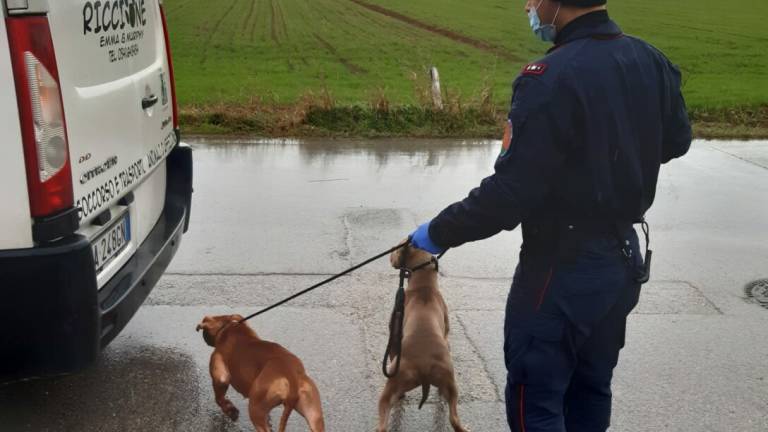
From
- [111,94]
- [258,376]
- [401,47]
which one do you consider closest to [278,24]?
[401,47]

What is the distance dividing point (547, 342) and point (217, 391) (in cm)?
155

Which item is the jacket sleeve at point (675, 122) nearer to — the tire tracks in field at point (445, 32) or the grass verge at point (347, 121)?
the grass verge at point (347, 121)

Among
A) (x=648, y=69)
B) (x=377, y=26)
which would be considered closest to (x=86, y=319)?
(x=648, y=69)

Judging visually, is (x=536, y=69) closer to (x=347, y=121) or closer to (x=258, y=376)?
(x=258, y=376)

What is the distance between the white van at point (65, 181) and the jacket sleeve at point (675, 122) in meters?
2.09

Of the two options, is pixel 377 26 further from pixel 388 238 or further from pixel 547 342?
pixel 547 342

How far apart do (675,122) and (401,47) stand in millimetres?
27659

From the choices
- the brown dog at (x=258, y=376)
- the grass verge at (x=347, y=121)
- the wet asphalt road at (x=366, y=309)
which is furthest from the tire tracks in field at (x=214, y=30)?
the brown dog at (x=258, y=376)

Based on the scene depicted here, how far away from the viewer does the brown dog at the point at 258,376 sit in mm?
3248

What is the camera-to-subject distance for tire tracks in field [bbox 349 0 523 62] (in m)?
29.0

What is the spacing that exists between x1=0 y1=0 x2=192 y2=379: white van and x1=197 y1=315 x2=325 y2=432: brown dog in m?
0.42

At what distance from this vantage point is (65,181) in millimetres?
3051

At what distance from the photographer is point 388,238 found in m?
6.43

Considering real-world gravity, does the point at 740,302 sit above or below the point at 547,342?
below
